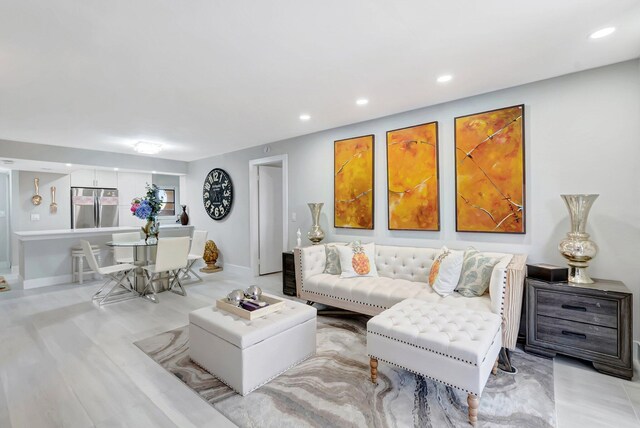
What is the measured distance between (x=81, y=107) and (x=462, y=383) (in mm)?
4452

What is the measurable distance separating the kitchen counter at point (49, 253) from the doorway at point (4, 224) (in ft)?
7.15

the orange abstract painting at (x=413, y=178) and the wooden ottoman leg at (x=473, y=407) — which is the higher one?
the orange abstract painting at (x=413, y=178)

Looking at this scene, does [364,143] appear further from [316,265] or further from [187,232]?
[187,232]

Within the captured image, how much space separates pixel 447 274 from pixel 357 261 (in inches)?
41.0

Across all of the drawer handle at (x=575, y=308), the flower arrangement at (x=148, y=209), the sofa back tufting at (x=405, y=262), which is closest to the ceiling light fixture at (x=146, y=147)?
the flower arrangement at (x=148, y=209)

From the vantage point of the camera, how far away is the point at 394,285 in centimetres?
320

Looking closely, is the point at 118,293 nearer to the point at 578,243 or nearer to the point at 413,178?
the point at 413,178

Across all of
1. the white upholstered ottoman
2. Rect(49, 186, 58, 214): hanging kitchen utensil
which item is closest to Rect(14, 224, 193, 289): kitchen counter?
Rect(49, 186, 58, 214): hanging kitchen utensil

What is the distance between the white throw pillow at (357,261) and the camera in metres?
3.57

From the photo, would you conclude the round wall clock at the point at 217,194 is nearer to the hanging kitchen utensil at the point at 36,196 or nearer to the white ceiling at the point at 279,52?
the white ceiling at the point at 279,52

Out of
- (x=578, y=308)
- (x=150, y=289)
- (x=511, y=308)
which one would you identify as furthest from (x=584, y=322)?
(x=150, y=289)

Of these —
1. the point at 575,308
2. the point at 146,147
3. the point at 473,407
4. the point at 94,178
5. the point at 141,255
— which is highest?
the point at 146,147

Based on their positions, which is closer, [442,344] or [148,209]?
[442,344]

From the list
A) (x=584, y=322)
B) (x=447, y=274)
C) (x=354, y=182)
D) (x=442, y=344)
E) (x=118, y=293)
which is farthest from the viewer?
(x=118, y=293)
